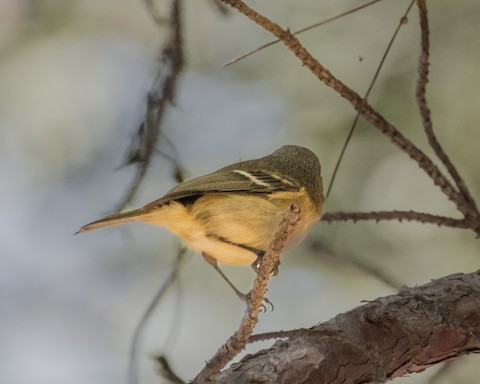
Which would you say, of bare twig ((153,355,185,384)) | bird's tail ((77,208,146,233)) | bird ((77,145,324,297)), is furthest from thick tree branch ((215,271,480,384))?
bird's tail ((77,208,146,233))

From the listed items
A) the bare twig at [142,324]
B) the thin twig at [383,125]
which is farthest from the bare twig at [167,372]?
the thin twig at [383,125]

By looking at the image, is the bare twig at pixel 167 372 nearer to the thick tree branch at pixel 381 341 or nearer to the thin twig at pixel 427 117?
the thick tree branch at pixel 381 341

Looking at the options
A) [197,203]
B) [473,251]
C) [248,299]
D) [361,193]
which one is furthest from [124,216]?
[473,251]

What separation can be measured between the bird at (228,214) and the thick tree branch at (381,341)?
0.21 meters

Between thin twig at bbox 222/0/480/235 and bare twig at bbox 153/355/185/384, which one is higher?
thin twig at bbox 222/0/480/235

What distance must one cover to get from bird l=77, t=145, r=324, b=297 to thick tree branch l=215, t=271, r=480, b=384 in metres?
0.21

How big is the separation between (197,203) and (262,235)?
14 cm

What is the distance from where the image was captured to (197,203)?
1461 millimetres

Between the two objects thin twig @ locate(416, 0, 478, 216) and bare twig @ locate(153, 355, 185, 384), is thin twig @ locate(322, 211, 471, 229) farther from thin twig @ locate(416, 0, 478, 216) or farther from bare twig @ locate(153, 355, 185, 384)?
bare twig @ locate(153, 355, 185, 384)

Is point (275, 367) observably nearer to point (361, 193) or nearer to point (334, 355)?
point (334, 355)

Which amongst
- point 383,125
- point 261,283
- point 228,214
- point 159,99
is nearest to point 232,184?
point 228,214

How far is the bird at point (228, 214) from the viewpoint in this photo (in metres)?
1.42

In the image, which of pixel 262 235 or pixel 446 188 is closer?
pixel 446 188

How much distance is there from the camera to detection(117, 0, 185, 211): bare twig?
4.42ft
